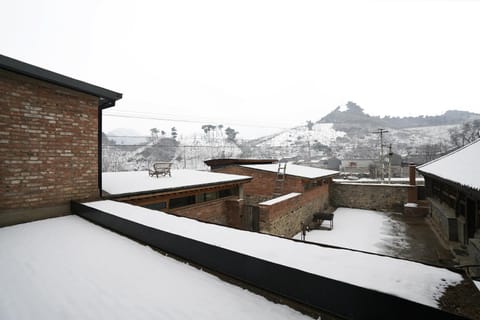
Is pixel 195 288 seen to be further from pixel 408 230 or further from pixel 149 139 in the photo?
pixel 149 139

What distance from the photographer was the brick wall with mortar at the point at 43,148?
4199mm

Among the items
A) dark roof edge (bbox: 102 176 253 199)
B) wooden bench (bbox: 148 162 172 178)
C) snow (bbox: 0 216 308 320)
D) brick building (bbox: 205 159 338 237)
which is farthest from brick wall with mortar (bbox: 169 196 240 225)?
snow (bbox: 0 216 308 320)

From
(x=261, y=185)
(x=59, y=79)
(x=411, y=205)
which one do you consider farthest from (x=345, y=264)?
(x=411, y=205)

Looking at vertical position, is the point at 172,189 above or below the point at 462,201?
above

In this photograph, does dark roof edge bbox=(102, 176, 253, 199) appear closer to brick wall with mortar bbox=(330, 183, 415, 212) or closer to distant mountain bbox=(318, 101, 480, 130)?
brick wall with mortar bbox=(330, 183, 415, 212)

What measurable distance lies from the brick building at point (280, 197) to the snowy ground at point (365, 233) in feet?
3.98

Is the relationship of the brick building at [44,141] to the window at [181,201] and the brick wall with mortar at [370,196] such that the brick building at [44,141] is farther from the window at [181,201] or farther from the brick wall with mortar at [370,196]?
the brick wall with mortar at [370,196]

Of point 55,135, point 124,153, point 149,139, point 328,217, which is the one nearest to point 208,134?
point 149,139

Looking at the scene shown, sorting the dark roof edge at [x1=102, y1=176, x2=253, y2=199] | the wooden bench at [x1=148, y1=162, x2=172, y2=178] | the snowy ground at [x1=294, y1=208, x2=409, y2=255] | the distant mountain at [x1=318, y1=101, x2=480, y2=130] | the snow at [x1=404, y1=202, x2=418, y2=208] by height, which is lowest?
the snowy ground at [x1=294, y1=208, x2=409, y2=255]

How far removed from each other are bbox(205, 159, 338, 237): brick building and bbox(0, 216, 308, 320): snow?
6.79 meters

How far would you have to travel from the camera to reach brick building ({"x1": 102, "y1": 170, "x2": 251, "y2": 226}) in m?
6.68

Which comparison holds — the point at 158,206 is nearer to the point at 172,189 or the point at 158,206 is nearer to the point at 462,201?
the point at 172,189

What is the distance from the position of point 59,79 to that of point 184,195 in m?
4.91

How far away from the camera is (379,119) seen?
125250mm
